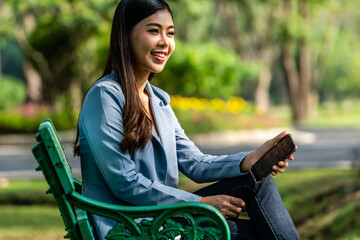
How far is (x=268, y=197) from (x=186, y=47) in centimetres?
1629

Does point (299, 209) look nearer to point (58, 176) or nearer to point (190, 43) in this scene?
point (58, 176)

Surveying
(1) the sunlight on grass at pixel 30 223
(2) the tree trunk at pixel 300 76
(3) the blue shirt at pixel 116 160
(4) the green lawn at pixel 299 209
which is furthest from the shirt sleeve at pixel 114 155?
(2) the tree trunk at pixel 300 76

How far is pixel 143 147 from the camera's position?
2398mm

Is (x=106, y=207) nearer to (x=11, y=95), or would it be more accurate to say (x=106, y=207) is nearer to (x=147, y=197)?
(x=147, y=197)

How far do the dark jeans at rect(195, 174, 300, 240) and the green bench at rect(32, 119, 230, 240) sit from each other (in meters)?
0.32

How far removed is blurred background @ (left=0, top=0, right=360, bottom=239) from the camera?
290 inches

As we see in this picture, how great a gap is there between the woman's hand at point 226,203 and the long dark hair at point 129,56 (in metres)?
0.36

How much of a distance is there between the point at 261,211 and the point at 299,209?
15.4 ft

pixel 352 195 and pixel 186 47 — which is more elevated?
pixel 186 47

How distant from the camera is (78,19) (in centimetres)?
1092

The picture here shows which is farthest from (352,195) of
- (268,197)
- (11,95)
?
(11,95)

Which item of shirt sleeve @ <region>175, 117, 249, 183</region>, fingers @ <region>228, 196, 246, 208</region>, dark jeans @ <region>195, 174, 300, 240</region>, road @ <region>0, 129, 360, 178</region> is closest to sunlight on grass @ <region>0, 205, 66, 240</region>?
road @ <region>0, 129, 360, 178</region>

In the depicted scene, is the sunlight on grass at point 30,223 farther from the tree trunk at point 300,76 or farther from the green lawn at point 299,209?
the tree trunk at point 300,76

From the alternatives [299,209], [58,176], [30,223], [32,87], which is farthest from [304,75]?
[58,176]
